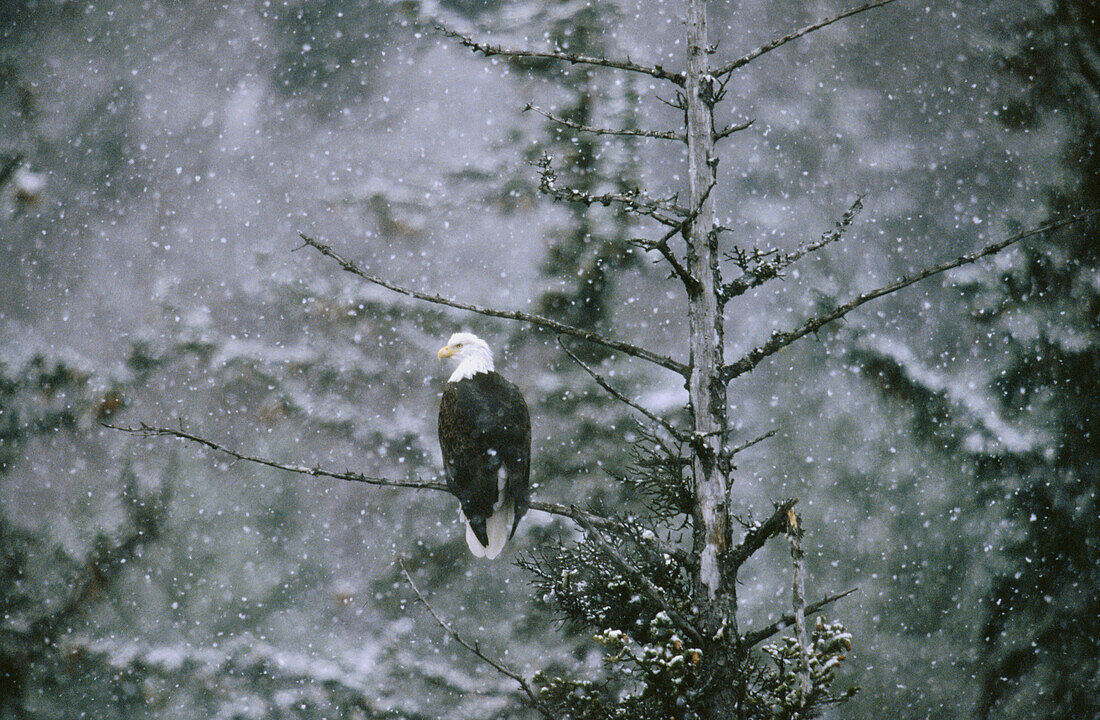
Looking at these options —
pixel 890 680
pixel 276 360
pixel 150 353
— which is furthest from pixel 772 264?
pixel 150 353

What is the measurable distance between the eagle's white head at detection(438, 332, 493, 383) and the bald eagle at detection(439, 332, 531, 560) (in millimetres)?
28

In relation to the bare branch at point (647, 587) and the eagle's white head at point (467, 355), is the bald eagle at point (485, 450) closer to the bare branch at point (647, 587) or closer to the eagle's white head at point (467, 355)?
the eagle's white head at point (467, 355)

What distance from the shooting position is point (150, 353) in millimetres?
6867

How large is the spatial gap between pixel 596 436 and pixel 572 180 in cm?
212

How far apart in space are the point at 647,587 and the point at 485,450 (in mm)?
1206

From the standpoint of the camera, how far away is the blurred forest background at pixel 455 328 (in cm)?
637

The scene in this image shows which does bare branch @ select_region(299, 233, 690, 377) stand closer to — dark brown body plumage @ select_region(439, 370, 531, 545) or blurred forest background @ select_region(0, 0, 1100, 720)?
dark brown body plumage @ select_region(439, 370, 531, 545)

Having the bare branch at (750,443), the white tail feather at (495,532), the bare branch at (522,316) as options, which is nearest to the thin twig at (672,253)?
the bare branch at (522,316)

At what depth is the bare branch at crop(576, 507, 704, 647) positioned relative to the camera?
2918 millimetres

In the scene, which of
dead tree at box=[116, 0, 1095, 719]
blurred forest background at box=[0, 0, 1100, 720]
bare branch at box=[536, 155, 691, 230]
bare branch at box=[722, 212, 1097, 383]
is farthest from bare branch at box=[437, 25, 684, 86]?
blurred forest background at box=[0, 0, 1100, 720]

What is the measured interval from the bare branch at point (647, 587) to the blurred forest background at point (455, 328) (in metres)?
3.29

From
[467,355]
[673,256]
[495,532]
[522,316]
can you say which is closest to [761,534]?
[673,256]

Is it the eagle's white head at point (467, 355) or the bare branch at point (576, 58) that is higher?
the bare branch at point (576, 58)

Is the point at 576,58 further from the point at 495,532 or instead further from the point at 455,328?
the point at 455,328
